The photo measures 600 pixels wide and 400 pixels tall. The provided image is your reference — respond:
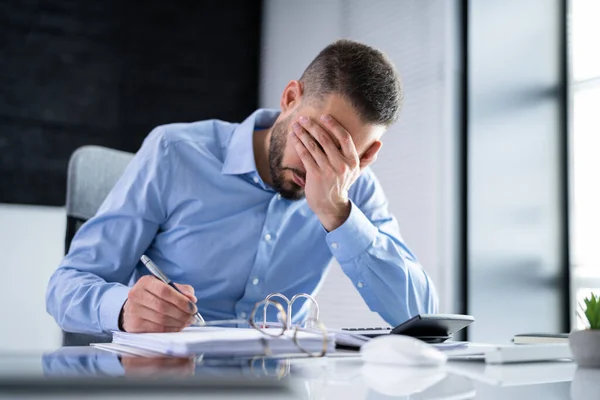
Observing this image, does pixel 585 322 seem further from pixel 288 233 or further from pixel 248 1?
pixel 248 1

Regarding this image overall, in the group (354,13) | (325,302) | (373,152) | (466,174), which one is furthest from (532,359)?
(354,13)

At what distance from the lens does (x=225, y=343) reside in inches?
32.9

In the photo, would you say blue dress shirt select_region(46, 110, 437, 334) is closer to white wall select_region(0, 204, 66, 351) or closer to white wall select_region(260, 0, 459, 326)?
white wall select_region(260, 0, 459, 326)

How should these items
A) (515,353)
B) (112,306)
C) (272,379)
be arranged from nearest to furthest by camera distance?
1. (272,379)
2. (515,353)
3. (112,306)

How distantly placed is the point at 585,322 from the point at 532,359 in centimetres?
10

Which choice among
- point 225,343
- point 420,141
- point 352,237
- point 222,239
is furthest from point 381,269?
point 420,141

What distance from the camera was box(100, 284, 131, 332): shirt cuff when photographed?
1168 mm

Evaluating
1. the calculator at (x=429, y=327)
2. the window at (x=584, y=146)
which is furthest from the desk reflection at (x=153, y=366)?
the window at (x=584, y=146)

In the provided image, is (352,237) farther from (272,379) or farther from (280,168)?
(272,379)

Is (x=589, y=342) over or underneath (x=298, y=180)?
underneath

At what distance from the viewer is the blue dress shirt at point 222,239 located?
1465mm

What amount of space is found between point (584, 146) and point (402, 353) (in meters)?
2.19

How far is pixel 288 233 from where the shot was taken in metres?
1.64

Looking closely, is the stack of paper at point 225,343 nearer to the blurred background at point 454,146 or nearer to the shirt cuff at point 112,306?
the shirt cuff at point 112,306
